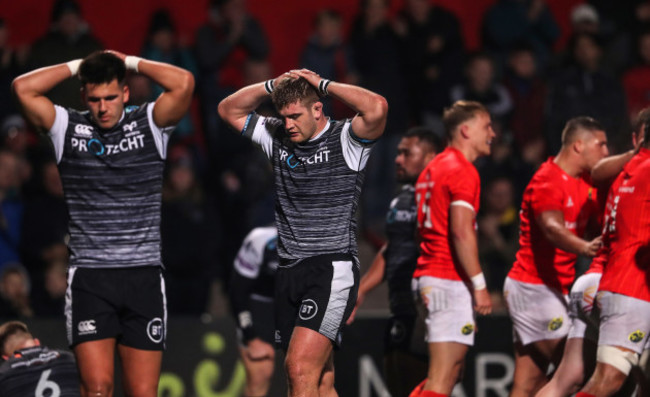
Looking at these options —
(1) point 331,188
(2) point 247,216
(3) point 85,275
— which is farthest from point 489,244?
(3) point 85,275

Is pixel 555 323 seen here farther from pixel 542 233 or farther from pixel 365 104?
pixel 365 104

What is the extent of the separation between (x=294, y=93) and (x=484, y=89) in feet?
20.5

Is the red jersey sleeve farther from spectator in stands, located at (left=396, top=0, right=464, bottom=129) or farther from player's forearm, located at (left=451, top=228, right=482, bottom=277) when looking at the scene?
spectator in stands, located at (left=396, top=0, right=464, bottom=129)

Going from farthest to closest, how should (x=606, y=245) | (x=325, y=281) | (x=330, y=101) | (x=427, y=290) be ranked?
(x=330, y=101) → (x=427, y=290) → (x=606, y=245) → (x=325, y=281)

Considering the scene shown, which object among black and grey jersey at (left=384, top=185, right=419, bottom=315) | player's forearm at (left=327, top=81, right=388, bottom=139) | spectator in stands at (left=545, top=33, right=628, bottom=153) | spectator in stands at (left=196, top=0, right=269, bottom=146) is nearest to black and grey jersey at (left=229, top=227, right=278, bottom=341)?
black and grey jersey at (left=384, top=185, right=419, bottom=315)

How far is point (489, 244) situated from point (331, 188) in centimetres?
490

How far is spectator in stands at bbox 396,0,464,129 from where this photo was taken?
13.2 metres

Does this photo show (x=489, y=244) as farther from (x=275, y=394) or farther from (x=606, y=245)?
(x=606, y=245)

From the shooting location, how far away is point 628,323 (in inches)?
282

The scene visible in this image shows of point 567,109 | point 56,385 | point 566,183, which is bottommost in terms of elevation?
point 56,385

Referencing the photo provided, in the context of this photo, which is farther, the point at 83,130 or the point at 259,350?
the point at 259,350

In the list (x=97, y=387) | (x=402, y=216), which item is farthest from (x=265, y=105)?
(x=97, y=387)

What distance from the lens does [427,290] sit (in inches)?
321

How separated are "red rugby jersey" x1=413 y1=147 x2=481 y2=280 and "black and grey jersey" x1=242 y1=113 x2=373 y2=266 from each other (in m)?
1.01
